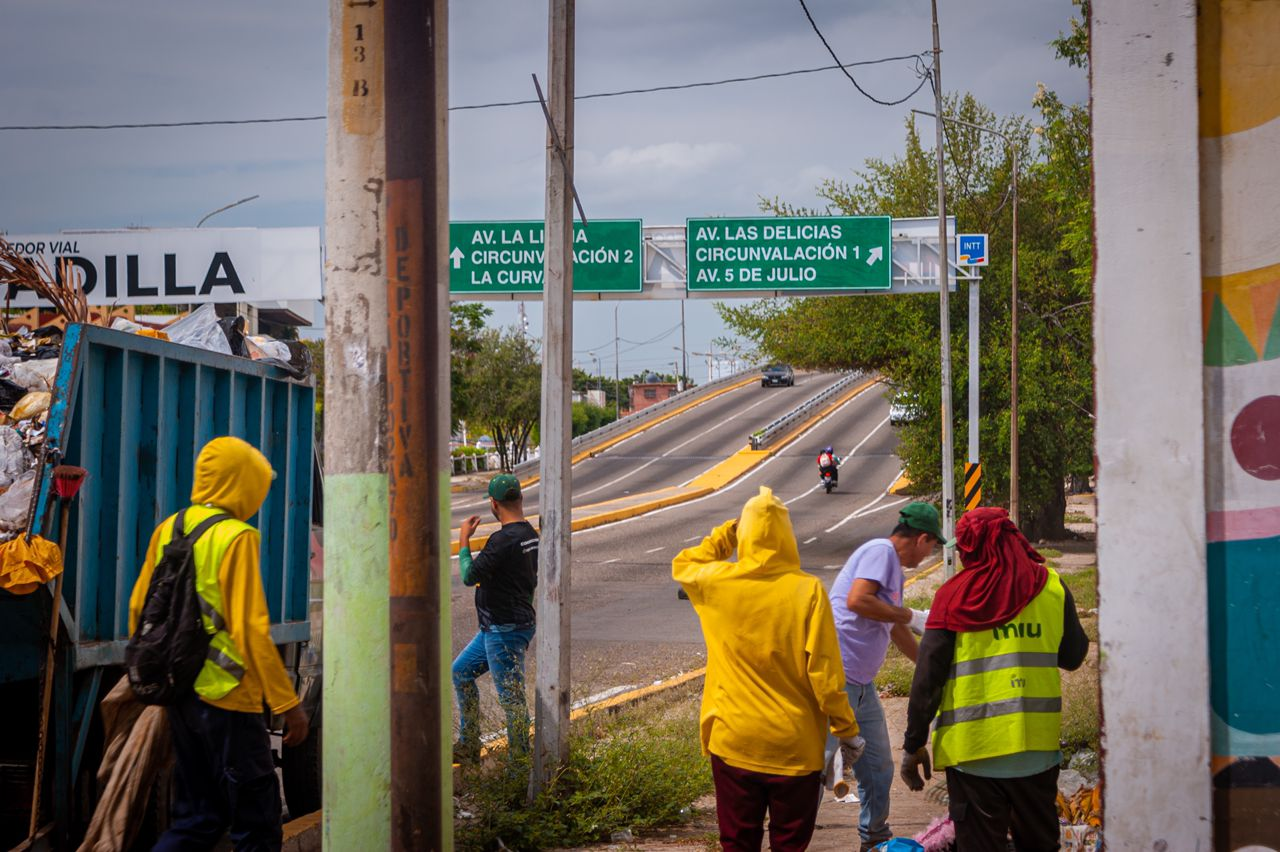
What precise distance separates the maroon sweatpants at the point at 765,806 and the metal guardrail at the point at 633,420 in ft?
117

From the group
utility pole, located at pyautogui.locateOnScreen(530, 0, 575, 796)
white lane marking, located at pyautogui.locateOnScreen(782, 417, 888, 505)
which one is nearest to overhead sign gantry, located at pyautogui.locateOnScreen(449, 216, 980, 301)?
utility pole, located at pyautogui.locateOnScreen(530, 0, 575, 796)

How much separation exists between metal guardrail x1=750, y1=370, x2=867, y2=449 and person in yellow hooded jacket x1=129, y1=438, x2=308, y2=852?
3850 cm

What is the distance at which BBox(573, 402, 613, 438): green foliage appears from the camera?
84.9 metres

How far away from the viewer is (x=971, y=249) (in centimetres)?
2041

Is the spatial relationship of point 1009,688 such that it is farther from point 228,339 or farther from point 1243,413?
point 228,339

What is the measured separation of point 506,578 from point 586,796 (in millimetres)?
1402

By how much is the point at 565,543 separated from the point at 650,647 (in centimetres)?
706

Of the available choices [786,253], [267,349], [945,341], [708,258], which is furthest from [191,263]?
[267,349]

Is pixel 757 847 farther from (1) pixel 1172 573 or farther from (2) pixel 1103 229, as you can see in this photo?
(2) pixel 1103 229

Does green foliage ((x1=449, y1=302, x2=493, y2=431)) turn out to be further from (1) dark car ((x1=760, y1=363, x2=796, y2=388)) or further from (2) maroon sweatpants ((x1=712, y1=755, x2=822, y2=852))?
(2) maroon sweatpants ((x1=712, y1=755, x2=822, y2=852))

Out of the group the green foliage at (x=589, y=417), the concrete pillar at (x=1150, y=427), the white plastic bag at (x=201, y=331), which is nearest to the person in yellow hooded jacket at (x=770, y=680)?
the concrete pillar at (x=1150, y=427)

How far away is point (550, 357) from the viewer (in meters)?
6.57

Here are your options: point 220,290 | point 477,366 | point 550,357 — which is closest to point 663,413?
point 477,366

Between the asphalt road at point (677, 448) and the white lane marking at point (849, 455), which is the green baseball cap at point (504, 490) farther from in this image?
the white lane marking at point (849, 455)
